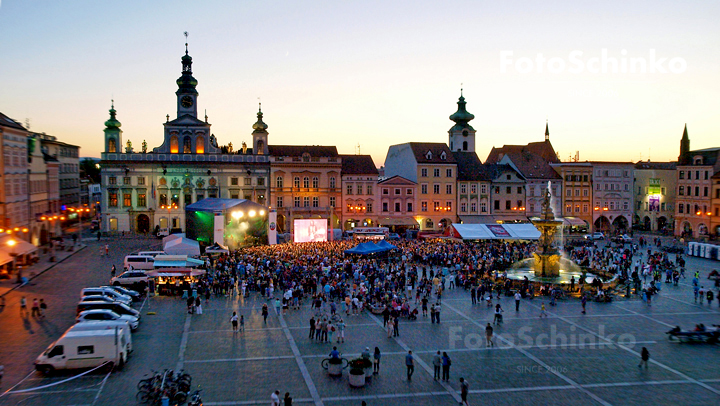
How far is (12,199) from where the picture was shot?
40.2 meters

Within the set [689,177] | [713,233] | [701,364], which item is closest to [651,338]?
[701,364]

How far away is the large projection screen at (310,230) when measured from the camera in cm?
4931

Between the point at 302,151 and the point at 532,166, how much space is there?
29.2m

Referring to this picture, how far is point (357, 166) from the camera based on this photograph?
63812 millimetres

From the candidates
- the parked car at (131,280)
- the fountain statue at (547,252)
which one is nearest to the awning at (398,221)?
the fountain statue at (547,252)

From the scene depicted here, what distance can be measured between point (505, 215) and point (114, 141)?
46604mm

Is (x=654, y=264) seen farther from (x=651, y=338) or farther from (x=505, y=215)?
(x=505, y=215)

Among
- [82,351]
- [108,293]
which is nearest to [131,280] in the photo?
[108,293]

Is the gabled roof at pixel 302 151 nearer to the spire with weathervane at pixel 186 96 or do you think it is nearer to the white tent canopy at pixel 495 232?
the spire with weathervane at pixel 186 96

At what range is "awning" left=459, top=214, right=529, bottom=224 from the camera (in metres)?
63.6

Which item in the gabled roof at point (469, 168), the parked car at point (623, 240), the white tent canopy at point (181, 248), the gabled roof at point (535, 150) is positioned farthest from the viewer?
the gabled roof at point (535, 150)

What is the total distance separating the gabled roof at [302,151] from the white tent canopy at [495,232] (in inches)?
782

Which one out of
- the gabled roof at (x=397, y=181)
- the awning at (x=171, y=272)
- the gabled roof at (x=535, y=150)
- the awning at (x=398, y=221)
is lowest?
the awning at (x=171, y=272)

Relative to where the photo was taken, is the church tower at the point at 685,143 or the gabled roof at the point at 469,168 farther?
the church tower at the point at 685,143
